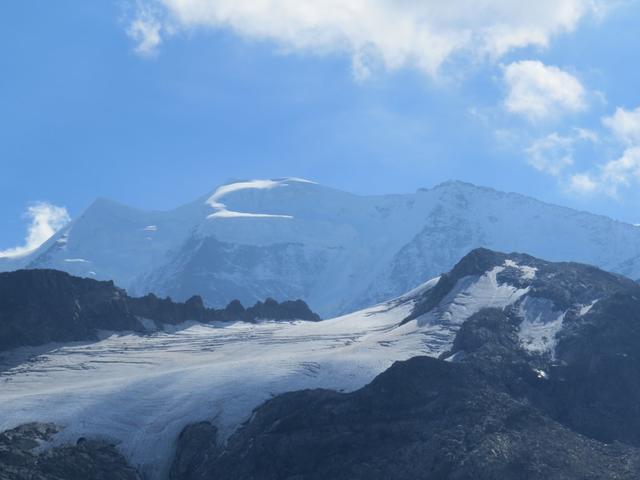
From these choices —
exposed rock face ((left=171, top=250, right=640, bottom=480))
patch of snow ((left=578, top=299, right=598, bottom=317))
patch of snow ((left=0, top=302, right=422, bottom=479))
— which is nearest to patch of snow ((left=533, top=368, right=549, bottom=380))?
exposed rock face ((left=171, top=250, right=640, bottom=480))

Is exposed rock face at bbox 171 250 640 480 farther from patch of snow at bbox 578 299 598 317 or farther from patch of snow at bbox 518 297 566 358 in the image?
patch of snow at bbox 578 299 598 317

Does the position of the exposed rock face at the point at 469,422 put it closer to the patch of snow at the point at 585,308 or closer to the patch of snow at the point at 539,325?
the patch of snow at the point at 539,325

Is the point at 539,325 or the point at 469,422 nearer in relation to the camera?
the point at 469,422

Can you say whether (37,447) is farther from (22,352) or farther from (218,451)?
(22,352)

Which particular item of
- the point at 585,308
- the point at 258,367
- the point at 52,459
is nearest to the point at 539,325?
the point at 585,308

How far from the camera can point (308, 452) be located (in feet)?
474

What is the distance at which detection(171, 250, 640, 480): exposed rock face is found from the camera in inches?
5497

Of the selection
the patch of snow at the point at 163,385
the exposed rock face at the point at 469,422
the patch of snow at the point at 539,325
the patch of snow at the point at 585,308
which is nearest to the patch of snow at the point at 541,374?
the exposed rock face at the point at 469,422

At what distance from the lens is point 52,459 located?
14212 centimetres

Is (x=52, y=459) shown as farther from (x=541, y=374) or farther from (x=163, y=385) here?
(x=541, y=374)

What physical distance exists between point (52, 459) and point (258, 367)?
1482 inches

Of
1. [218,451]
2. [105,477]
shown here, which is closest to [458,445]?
[218,451]

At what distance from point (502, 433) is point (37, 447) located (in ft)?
153

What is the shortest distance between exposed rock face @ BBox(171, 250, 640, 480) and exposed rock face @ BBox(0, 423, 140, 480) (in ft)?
22.1
